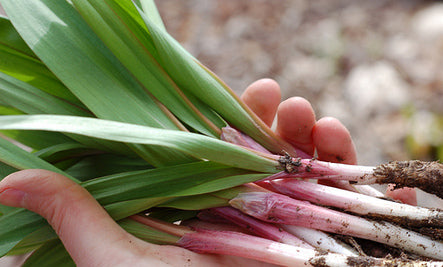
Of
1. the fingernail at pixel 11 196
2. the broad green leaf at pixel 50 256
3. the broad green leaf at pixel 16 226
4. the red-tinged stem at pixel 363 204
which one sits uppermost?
the red-tinged stem at pixel 363 204

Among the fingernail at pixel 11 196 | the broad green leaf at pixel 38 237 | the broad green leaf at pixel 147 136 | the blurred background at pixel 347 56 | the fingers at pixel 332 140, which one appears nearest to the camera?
the broad green leaf at pixel 147 136

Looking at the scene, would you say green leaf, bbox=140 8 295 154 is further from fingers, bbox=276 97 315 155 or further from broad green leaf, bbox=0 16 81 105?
broad green leaf, bbox=0 16 81 105

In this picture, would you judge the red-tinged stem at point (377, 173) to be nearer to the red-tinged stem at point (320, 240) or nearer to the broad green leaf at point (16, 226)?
the red-tinged stem at point (320, 240)

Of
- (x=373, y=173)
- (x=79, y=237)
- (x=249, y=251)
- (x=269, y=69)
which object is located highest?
(x=269, y=69)

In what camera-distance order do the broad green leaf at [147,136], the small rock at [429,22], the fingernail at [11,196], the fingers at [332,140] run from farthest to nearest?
1. the small rock at [429,22]
2. the fingers at [332,140]
3. the fingernail at [11,196]
4. the broad green leaf at [147,136]

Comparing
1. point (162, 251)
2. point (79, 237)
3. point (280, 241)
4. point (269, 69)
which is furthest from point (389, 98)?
point (79, 237)

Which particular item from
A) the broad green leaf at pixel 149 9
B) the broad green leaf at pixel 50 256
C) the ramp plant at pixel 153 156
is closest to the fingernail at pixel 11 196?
the ramp plant at pixel 153 156

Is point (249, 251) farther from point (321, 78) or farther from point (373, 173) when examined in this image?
point (321, 78)

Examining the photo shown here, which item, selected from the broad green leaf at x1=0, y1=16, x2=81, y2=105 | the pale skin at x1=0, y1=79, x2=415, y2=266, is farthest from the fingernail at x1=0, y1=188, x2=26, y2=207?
the broad green leaf at x1=0, y1=16, x2=81, y2=105
